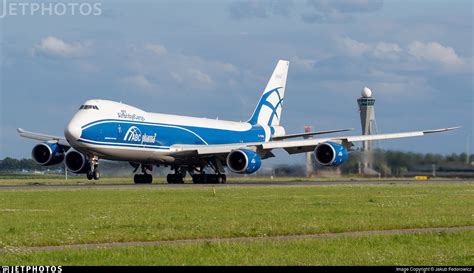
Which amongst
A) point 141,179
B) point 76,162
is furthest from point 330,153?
point 76,162

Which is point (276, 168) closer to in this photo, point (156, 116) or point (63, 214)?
point (156, 116)

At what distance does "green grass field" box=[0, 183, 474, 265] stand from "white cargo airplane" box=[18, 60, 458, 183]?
1216 centimetres

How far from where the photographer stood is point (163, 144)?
6312 cm

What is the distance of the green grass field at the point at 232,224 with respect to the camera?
60.4ft

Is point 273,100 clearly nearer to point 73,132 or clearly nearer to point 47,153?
point 47,153

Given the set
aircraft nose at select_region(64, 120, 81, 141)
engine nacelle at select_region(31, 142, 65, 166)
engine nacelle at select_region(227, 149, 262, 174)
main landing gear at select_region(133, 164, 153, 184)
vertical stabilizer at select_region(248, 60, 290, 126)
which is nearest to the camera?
aircraft nose at select_region(64, 120, 81, 141)

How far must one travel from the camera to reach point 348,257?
60.7ft

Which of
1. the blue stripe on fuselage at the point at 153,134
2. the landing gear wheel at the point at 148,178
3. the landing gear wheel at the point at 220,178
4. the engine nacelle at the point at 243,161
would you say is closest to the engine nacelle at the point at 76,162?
the landing gear wheel at the point at 148,178

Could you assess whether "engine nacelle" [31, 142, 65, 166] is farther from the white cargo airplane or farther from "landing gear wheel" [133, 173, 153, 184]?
"landing gear wheel" [133, 173, 153, 184]

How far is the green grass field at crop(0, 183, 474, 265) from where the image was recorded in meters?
18.4

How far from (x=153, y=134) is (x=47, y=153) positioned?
7.83 meters

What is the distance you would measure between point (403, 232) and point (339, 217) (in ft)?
16.4

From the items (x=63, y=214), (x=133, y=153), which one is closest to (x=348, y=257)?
(x=63, y=214)

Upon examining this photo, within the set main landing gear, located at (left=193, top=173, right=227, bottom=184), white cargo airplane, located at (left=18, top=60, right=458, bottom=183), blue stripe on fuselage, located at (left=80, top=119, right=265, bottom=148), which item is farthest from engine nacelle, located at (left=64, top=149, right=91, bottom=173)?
main landing gear, located at (left=193, top=173, right=227, bottom=184)
